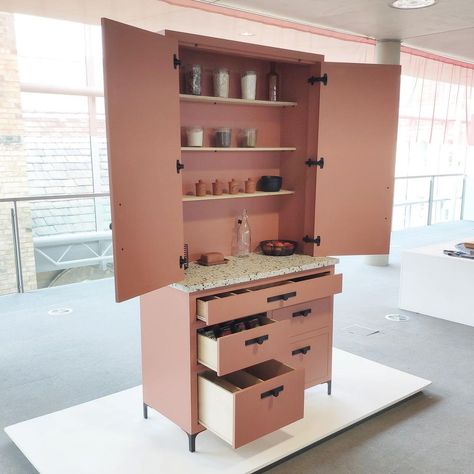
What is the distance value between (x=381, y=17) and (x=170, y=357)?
3.17 m

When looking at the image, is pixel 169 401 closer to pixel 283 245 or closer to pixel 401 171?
pixel 283 245

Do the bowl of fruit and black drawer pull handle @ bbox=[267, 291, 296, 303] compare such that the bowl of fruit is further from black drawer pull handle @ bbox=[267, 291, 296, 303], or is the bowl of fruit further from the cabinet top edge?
the cabinet top edge

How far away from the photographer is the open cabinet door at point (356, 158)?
8.55 feet

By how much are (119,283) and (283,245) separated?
1094 millimetres

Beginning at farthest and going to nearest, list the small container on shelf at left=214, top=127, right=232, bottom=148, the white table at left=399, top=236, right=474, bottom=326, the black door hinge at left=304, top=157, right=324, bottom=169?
the white table at left=399, top=236, right=474, bottom=326 → the black door hinge at left=304, top=157, right=324, bottom=169 → the small container on shelf at left=214, top=127, right=232, bottom=148

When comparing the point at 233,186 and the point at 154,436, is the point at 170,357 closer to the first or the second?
the point at 154,436

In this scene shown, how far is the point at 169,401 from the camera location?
2.28 m

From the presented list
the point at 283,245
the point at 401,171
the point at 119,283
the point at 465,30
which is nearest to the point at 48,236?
the point at 283,245

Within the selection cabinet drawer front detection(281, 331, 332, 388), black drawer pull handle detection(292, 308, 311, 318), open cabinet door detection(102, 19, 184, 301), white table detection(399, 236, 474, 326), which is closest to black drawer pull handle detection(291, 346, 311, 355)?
cabinet drawer front detection(281, 331, 332, 388)

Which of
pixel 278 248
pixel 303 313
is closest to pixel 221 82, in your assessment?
pixel 278 248

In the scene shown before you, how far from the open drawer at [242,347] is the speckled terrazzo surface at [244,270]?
22cm

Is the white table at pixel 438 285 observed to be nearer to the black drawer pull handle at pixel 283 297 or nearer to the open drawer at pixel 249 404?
the black drawer pull handle at pixel 283 297

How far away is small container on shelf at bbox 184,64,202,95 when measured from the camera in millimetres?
2338

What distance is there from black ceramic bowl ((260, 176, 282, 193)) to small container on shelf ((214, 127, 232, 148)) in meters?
0.31
